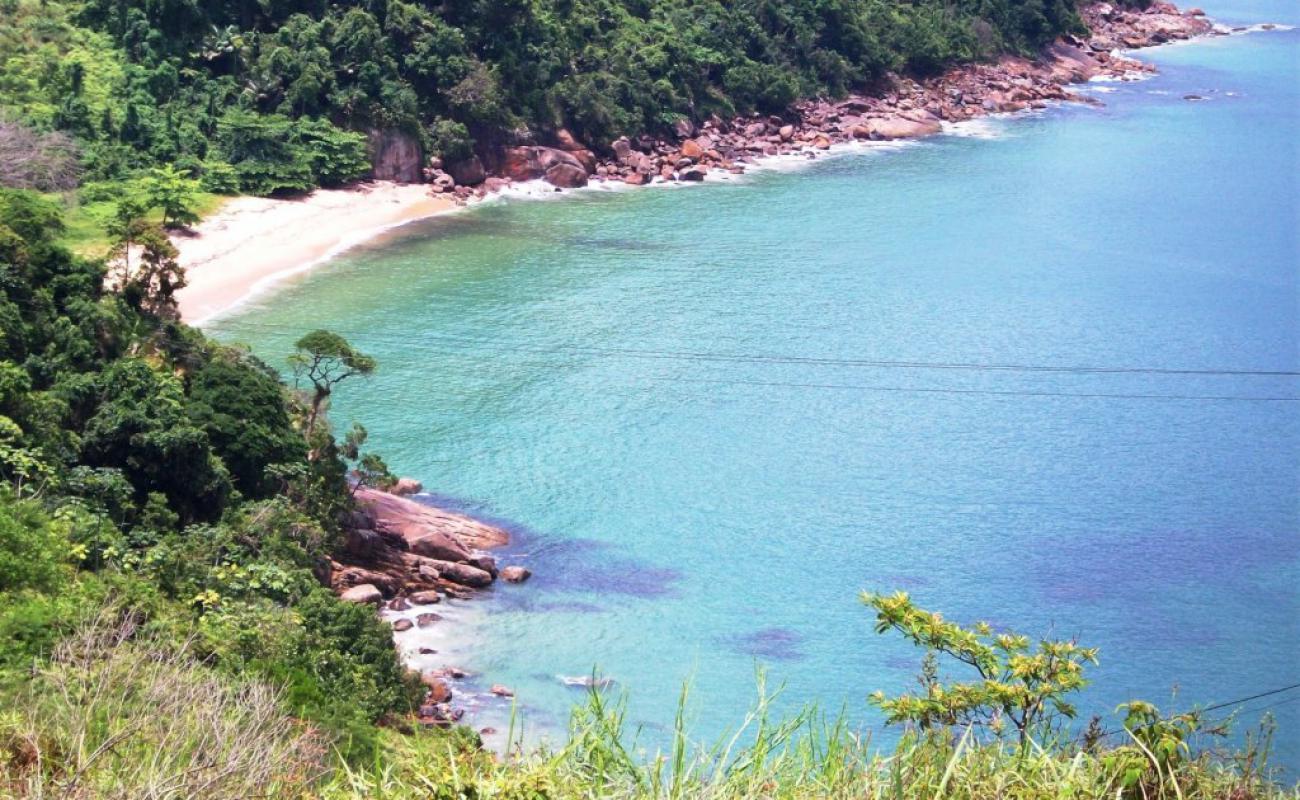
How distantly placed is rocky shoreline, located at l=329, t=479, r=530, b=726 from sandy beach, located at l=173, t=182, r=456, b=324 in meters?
11.7

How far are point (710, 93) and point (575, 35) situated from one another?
567 cm

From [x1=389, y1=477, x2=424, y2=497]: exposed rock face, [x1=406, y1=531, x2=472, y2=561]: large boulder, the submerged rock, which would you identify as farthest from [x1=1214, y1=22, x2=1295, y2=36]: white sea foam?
the submerged rock

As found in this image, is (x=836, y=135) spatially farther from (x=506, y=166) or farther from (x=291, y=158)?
(x=291, y=158)

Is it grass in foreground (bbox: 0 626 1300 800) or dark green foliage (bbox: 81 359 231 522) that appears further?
dark green foliage (bbox: 81 359 231 522)

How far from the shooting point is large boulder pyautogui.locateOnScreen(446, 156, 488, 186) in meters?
47.7

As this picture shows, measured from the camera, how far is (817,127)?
57.9 metres

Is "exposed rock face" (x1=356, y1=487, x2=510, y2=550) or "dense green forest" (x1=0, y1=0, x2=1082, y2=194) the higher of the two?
"dense green forest" (x1=0, y1=0, x2=1082, y2=194)

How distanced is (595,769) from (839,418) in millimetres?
24622

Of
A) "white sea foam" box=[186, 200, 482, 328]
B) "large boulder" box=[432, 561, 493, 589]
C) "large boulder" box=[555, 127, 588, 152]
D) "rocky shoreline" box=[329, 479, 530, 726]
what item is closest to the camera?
"rocky shoreline" box=[329, 479, 530, 726]

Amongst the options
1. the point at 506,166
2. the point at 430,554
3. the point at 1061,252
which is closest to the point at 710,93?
the point at 506,166

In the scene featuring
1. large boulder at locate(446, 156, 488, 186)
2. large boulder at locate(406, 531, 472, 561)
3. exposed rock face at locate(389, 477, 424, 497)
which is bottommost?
large boulder at locate(406, 531, 472, 561)

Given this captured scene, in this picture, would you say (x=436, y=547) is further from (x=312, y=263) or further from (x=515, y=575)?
(x=312, y=263)

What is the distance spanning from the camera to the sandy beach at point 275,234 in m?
37.0

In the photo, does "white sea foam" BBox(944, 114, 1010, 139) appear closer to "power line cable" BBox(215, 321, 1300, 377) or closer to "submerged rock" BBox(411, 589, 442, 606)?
"power line cable" BBox(215, 321, 1300, 377)
